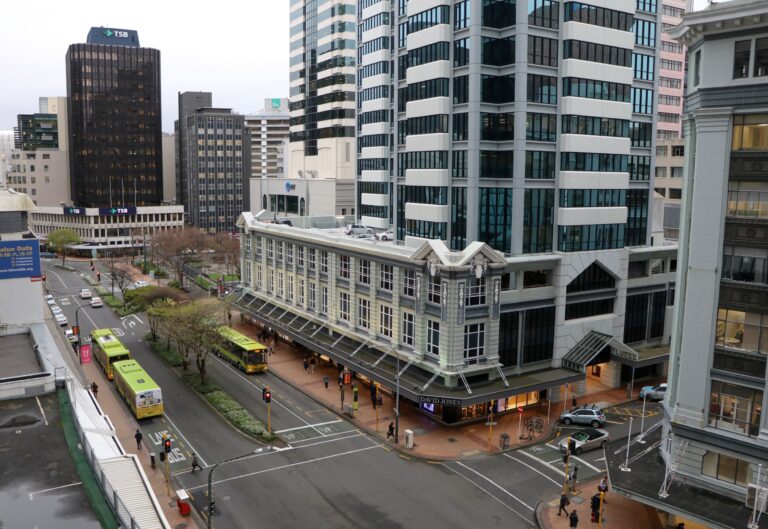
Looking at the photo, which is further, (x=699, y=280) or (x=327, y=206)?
(x=327, y=206)

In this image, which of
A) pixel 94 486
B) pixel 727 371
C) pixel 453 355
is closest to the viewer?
pixel 94 486

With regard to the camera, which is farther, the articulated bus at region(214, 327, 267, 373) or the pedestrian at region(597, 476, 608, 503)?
the articulated bus at region(214, 327, 267, 373)

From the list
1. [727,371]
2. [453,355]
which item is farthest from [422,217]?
[727,371]

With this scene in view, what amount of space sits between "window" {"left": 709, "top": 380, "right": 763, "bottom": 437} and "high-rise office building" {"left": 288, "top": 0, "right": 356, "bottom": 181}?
84.7 meters

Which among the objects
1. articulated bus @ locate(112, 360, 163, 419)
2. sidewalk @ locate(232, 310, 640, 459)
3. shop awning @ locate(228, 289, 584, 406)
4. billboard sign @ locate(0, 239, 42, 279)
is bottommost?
sidewalk @ locate(232, 310, 640, 459)

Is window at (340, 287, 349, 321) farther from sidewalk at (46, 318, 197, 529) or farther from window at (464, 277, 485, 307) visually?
sidewalk at (46, 318, 197, 529)

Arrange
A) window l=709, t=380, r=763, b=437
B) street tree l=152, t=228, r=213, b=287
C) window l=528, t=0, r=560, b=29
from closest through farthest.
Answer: window l=709, t=380, r=763, b=437 → window l=528, t=0, r=560, b=29 → street tree l=152, t=228, r=213, b=287

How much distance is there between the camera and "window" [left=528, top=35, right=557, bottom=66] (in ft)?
188

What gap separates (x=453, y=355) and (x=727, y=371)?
22.2 meters

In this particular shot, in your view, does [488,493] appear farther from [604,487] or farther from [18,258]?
[18,258]

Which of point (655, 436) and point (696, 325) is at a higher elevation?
point (696, 325)

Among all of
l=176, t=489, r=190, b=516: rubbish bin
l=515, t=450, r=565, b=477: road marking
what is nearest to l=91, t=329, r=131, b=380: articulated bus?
l=176, t=489, r=190, b=516: rubbish bin

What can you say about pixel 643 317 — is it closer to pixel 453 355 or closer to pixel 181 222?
pixel 453 355

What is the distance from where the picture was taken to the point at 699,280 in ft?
120
